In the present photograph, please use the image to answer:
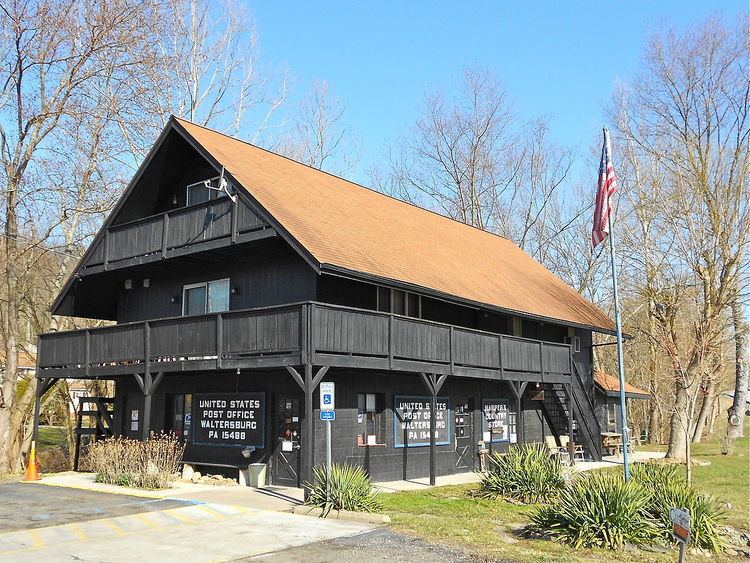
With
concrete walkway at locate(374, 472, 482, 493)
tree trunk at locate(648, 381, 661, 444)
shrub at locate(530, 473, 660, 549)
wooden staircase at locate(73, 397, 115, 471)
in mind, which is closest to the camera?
shrub at locate(530, 473, 660, 549)

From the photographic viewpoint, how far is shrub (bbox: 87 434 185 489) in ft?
58.5

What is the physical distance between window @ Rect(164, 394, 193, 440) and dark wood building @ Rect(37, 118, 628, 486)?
0.07 m

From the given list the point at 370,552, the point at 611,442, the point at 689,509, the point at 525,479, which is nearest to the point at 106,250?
the point at 525,479

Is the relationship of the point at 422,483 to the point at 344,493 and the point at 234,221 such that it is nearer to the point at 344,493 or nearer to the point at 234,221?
the point at 344,493

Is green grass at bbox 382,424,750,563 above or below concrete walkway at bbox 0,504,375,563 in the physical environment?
below

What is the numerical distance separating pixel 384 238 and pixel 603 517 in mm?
11981

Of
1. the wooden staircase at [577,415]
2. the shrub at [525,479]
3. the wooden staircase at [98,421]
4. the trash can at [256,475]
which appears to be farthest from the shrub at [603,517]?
the wooden staircase at [98,421]

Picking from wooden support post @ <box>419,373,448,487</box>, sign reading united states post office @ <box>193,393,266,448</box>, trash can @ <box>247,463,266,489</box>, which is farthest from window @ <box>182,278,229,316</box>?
wooden support post @ <box>419,373,448,487</box>

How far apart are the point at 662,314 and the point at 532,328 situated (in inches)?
199

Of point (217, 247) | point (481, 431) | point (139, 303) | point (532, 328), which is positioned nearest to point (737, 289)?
point (532, 328)

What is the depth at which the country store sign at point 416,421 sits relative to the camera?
69.5 ft

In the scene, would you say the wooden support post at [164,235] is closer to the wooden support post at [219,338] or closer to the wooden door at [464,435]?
the wooden support post at [219,338]

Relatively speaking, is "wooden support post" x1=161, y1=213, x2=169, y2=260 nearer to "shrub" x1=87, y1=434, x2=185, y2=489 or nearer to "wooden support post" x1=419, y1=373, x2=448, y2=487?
"shrub" x1=87, y1=434, x2=185, y2=489

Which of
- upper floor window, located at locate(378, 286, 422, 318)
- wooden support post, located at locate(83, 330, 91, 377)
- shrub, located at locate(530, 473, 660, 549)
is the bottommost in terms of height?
shrub, located at locate(530, 473, 660, 549)
